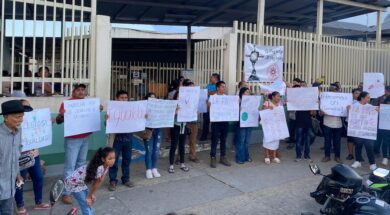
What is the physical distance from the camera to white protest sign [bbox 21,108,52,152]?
5266 millimetres

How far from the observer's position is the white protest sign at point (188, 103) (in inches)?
293

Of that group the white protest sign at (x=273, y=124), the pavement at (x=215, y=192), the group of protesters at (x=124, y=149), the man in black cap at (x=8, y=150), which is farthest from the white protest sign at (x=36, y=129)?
the white protest sign at (x=273, y=124)

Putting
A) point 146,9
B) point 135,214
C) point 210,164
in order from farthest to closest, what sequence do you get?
point 146,9, point 210,164, point 135,214

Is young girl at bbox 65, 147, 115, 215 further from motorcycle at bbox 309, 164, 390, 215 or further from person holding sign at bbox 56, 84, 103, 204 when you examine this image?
motorcycle at bbox 309, 164, 390, 215

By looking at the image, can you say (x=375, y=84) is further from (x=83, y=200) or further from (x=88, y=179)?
(x=83, y=200)

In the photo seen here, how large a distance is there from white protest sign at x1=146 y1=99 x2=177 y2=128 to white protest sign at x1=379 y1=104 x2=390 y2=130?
4260 millimetres

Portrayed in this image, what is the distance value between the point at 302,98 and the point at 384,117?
166 cm

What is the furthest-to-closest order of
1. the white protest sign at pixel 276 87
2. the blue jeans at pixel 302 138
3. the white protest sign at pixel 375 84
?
the white protest sign at pixel 375 84 → the white protest sign at pixel 276 87 → the blue jeans at pixel 302 138

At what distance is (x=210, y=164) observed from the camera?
26.4 feet

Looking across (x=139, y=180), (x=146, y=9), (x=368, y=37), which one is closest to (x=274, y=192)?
(x=139, y=180)

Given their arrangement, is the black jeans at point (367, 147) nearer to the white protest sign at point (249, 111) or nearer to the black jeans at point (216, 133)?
the white protest sign at point (249, 111)

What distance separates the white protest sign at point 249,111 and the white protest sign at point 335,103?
4.56 ft

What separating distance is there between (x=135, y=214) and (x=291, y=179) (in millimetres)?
3169

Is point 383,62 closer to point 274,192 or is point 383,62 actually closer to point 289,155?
point 289,155
